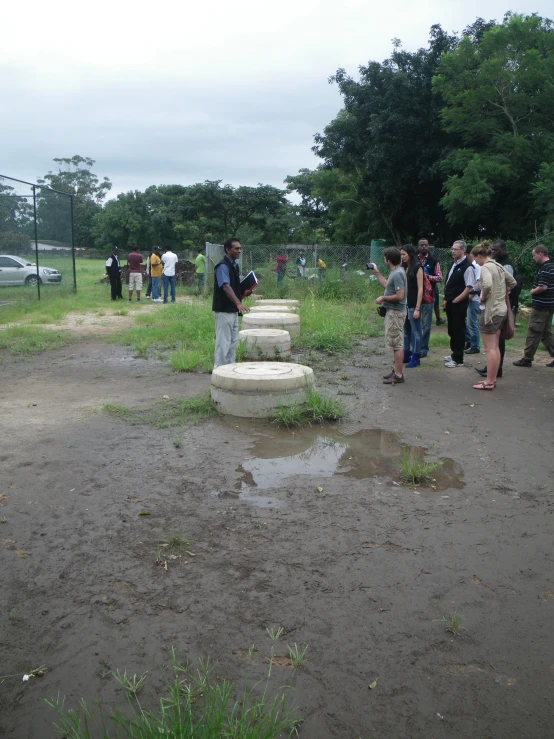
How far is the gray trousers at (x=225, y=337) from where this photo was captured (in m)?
8.10

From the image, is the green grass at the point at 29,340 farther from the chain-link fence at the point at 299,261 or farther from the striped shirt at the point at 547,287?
the chain-link fence at the point at 299,261

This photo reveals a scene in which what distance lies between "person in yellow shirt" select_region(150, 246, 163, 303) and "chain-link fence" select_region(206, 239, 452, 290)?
6.07 feet

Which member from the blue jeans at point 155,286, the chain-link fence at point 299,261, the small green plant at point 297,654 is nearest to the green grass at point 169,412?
the small green plant at point 297,654

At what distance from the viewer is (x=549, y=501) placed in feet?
15.6

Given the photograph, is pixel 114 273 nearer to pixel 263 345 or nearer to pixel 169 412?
pixel 263 345

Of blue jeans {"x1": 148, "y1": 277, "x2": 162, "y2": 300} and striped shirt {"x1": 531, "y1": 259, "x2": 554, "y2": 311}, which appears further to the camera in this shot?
blue jeans {"x1": 148, "y1": 277, "x2": 162, "y2": 300}

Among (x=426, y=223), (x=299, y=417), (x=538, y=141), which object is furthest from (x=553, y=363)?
(x=426, y=223)

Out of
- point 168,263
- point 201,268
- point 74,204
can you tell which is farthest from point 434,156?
point 74,204

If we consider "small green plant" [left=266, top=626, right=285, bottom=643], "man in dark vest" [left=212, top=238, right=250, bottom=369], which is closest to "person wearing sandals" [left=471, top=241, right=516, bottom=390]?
"man in dark vest" [left=212, top=238, right=250, bottom=369]

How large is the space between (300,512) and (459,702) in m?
1.96

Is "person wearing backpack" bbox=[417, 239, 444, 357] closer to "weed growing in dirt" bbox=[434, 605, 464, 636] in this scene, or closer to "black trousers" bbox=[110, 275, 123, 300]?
"weed growing in dirt" bbox=[434, 605, 464, 636]

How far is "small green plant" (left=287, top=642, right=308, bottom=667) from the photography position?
2.94 meters

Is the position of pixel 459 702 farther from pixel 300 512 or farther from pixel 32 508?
pixel 32 508

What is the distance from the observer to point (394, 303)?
8148 mm
